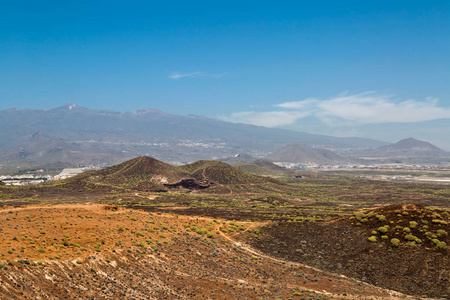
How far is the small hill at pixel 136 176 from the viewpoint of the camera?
138625 millimetres

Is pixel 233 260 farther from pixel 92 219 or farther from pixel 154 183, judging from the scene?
pixel 154 183

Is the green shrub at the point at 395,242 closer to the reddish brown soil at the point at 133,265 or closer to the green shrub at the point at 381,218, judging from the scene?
the green shrub at the point at 381,218

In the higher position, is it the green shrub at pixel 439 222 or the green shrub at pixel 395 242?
the green shrub at pixel 439 222

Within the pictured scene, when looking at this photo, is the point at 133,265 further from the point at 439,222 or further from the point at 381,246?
the point at 439,222

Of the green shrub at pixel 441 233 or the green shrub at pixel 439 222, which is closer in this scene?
the green shrub at pixel 441 233

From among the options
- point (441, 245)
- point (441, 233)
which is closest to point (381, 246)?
point (441, 245)

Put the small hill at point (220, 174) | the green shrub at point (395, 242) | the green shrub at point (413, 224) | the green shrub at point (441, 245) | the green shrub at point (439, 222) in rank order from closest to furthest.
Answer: the green shrub at point (441, 245)
the green shrub at point (395, 242)
the green shrub at point (439, 222)
the green shrub at point (413, 224)
the small hill at point (220, 174)

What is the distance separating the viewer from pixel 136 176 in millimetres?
152125

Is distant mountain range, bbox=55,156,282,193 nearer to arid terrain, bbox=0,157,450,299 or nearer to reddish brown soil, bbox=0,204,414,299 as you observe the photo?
arid terrain, bbox=0,157,450,299

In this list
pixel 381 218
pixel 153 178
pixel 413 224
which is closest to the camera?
pixel 413 224

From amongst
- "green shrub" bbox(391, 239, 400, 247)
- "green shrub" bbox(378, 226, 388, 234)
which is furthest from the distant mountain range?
"green shrub" bbox(391, 239, 400, 247)

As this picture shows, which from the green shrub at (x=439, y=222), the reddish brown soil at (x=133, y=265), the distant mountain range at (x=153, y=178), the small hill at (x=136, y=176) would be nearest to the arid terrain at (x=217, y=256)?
the reddish brown soil at (x=133, y=265)

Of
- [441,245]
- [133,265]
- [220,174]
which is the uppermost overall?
[441,245]

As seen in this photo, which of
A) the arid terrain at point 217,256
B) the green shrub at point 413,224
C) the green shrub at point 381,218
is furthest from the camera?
the green shrub at point 381,218
